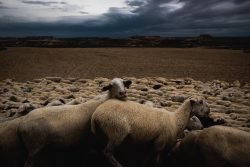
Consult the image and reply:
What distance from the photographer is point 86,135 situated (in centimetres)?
555

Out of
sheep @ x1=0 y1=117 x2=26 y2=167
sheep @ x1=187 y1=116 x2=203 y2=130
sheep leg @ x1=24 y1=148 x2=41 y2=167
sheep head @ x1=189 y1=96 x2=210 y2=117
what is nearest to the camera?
sheep leg @ x1=24 y1=148 x2=41 y2=167

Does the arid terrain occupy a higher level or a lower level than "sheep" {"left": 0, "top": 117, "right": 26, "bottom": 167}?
lower

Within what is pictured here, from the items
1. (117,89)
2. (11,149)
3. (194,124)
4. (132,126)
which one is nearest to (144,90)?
(194,124)

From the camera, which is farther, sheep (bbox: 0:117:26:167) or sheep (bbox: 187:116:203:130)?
sheep (bbox: 187:116:203:130)

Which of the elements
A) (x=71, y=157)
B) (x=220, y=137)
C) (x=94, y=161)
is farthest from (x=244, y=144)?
(x=71, y=157)

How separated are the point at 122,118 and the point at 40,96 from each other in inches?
269

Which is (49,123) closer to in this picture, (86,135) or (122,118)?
(86,135)

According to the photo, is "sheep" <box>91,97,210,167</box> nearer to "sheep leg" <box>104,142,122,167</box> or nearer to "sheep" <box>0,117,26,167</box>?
"sheep leg" <box>104,142,122,167</box>

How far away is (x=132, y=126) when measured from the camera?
5.37m

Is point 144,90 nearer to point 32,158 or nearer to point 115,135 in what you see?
point 115,135

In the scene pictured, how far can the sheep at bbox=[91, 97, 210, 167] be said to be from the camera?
5.19 metres

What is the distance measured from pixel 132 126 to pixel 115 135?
1.20 ft

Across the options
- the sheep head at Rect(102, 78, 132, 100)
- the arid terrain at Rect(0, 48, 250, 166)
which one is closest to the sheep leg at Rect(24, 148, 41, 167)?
the arid terrain at Rect(0, 48, 250, 166)

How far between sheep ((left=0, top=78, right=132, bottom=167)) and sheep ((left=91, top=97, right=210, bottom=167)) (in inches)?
12.2
